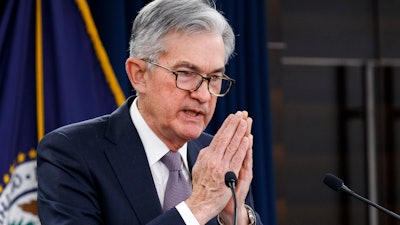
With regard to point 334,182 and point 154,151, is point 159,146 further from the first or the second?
point 334,182

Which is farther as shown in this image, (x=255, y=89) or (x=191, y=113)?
(x=255, y=89)

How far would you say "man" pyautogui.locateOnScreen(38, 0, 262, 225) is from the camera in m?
2.40

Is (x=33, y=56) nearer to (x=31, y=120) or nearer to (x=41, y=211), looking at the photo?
(x=31, y=120)

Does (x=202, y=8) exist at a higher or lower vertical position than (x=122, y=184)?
higher

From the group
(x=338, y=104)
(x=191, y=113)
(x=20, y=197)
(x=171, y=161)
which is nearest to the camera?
(x=191, y=113)

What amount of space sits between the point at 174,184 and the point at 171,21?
0.47 m

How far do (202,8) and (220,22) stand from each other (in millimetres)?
71

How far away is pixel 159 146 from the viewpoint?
2.60m

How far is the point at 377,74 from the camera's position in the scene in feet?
15.9

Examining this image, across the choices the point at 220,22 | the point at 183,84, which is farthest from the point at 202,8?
the point at 183,84

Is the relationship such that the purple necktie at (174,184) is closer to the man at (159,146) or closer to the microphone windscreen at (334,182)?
the man at (159,146)

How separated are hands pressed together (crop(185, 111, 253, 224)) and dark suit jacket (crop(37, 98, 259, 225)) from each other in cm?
9

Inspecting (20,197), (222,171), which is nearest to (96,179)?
(222,171)

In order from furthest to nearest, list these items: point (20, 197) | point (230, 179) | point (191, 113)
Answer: point (20, 197), point (191, 113), point (230, 179)
